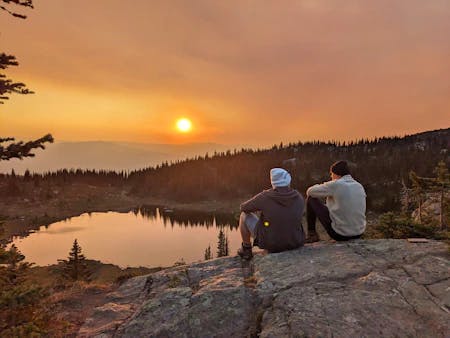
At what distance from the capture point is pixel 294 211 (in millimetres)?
9562

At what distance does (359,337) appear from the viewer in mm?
5914

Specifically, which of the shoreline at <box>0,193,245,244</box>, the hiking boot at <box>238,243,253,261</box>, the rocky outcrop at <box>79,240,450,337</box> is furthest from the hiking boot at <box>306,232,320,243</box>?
the shoreline at <box>0,193,245,244</box>

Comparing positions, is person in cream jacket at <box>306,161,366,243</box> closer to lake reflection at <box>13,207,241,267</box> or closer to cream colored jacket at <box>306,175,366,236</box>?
cream colored jacket at <box>306,175,366,236</box>

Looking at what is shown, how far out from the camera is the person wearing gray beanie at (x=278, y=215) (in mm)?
9531

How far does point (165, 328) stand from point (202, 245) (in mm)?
69392

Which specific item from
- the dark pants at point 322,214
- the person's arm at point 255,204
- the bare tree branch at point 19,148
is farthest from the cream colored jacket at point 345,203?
the bare tree branch at point 19,148

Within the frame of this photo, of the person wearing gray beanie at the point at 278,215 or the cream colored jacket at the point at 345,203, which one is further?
the cream colored jacket at the point at 345,203

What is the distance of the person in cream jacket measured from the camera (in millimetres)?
9672

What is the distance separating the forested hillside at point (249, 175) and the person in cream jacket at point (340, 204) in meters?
114

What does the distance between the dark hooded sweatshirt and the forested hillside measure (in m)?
115

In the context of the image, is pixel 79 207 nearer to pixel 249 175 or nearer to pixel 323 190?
pixel 249 175

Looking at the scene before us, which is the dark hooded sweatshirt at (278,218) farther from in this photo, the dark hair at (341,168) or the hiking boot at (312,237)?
the dark hair at (341,168)

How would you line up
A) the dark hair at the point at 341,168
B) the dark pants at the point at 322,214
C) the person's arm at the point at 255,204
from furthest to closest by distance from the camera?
1. the dark pants at the point at 322,214
2. the dark hair at the point at 341,168
3. the person's arm at the point at 255,204

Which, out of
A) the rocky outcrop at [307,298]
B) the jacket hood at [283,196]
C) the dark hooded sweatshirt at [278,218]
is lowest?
the rocky outcrop at [307,298]
